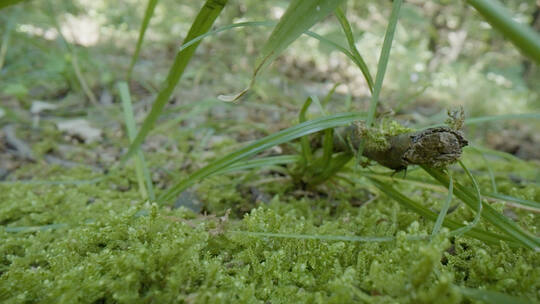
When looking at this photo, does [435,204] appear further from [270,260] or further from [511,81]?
[511,81]

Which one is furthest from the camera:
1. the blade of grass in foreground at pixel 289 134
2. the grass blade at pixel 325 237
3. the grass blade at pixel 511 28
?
the blade of grass in foreground at pixel 289 134

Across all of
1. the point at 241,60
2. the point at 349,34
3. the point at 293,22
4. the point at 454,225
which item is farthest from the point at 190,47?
the point at 241,60

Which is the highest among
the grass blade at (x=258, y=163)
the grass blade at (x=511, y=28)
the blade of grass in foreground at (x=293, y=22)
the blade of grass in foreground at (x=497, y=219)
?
the blade of grass in foreground at (x=293, y=22)

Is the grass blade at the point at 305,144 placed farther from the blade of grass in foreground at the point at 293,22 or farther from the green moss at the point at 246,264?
the blade of grass in foreground at the point at 293,22

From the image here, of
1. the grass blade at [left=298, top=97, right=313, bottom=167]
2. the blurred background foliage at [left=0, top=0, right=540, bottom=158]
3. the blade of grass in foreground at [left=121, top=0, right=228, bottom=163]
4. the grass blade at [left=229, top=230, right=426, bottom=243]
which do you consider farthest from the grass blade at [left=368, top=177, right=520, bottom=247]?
the blurred background foliage at [left=0, top=0, right=540, bottom=158]

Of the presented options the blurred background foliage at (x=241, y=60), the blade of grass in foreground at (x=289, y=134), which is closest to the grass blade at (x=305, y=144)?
the blade of grass in foreground at (x=289, y=134)

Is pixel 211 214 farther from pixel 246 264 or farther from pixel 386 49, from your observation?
pixel 386 49
